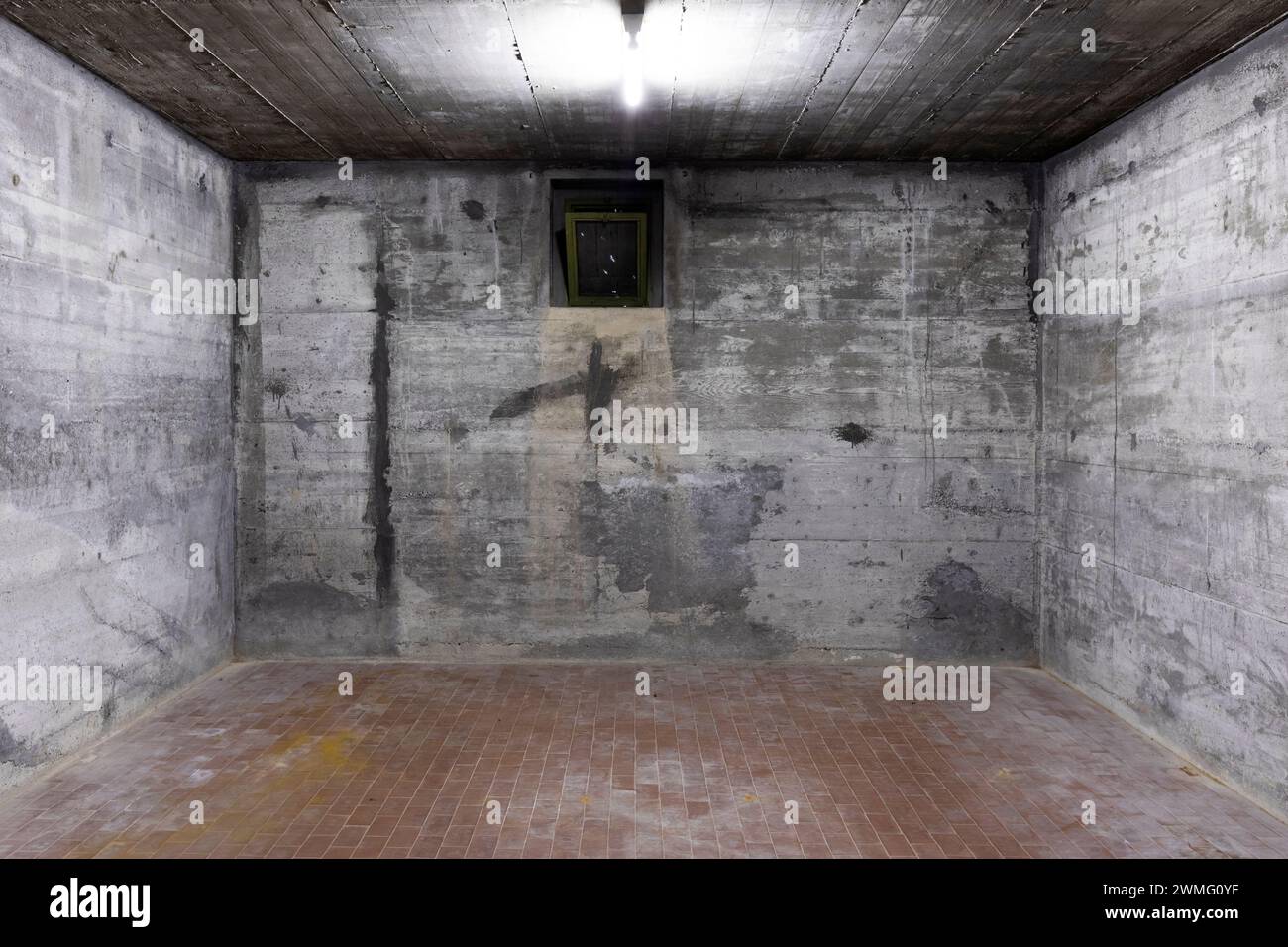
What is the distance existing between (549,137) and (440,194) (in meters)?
1.24

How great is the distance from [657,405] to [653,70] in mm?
2858

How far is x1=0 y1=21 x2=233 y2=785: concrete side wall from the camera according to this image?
4.95m

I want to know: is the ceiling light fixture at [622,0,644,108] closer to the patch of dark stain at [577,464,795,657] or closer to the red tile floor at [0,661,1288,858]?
the patch of dark stain at [577,464,795,657]

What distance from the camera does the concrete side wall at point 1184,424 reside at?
15.7 ft

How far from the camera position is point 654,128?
6500 mm

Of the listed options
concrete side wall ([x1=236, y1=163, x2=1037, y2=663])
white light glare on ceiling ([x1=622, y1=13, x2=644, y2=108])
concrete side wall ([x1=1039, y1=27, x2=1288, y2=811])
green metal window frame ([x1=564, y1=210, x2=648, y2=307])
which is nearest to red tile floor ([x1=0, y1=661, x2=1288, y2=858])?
concrete side wall ([x1=1039, y1=27, x2=1288, y2=811])

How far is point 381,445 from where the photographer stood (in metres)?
7.41

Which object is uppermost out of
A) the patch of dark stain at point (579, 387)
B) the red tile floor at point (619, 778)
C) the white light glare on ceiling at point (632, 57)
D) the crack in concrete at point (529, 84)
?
the crack in concrete at point (529, 84)

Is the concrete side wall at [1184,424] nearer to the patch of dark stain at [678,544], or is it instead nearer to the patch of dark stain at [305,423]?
the patch of dark stain at [678,544]

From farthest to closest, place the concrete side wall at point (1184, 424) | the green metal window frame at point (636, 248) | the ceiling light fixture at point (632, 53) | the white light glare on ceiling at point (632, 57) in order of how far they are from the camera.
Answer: the green metal window frame at point (636, 248)
the concrete side wall at point (1184, 424)
the white light glare on ceiling at point (632, 57)
the ceiling light fixture at point (632, 53)

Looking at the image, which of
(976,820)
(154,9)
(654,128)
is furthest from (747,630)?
(154,9)

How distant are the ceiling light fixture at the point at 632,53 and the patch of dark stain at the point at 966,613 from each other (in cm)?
467

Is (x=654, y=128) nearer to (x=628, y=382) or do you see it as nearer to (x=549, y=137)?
(x=549, y=137)

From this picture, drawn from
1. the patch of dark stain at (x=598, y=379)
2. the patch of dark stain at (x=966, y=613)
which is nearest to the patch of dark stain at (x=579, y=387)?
the patch of dark stain at (x=598, y=379)
